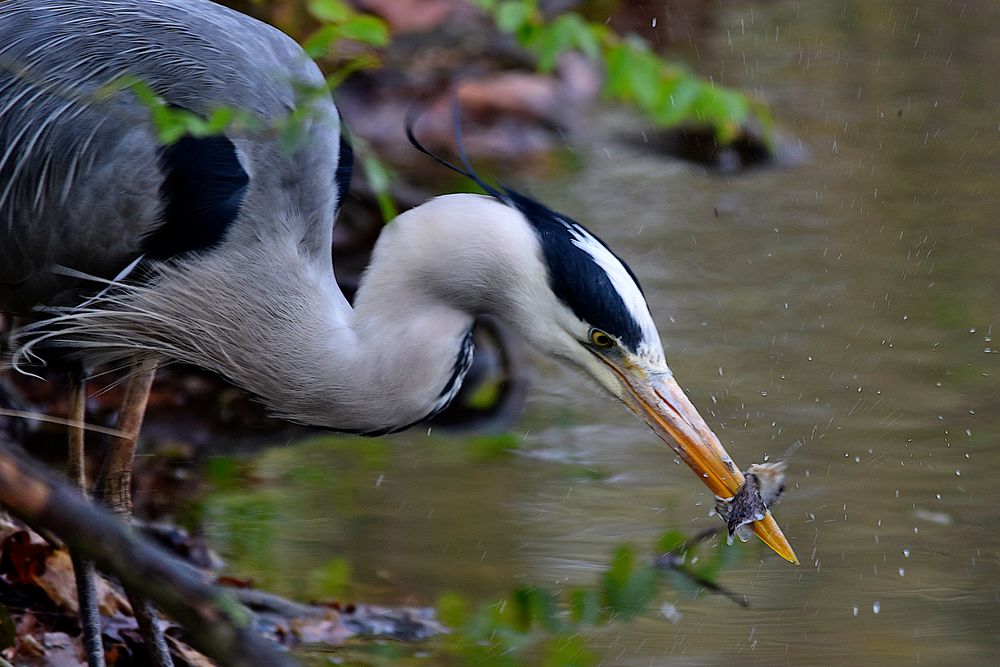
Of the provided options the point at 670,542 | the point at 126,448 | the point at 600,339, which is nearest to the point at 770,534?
the point at 600,339

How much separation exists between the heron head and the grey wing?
1.83ft

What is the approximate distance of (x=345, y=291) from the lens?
18.1ft

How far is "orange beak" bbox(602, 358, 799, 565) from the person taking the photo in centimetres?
310

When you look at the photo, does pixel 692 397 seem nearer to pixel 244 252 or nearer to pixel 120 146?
pixel 244 252

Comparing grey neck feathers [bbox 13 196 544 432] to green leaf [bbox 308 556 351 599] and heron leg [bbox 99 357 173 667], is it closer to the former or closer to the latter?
heron leg [bbox 99 357 173 667]

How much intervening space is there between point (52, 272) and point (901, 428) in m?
2.80

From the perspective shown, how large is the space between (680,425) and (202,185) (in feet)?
3.79

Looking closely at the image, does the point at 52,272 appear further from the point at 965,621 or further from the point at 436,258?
the point at 965,621

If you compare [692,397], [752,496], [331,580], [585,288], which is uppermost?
[585,288]

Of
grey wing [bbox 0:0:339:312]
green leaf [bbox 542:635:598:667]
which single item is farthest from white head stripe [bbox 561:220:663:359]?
green leaf [bbox 542:635:598:667]

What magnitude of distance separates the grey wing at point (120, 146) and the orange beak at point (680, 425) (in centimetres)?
83

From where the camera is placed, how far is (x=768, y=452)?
A: 464cm

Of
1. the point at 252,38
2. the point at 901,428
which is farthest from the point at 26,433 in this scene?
the point at 901,428

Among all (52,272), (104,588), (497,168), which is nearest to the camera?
(52,272)
